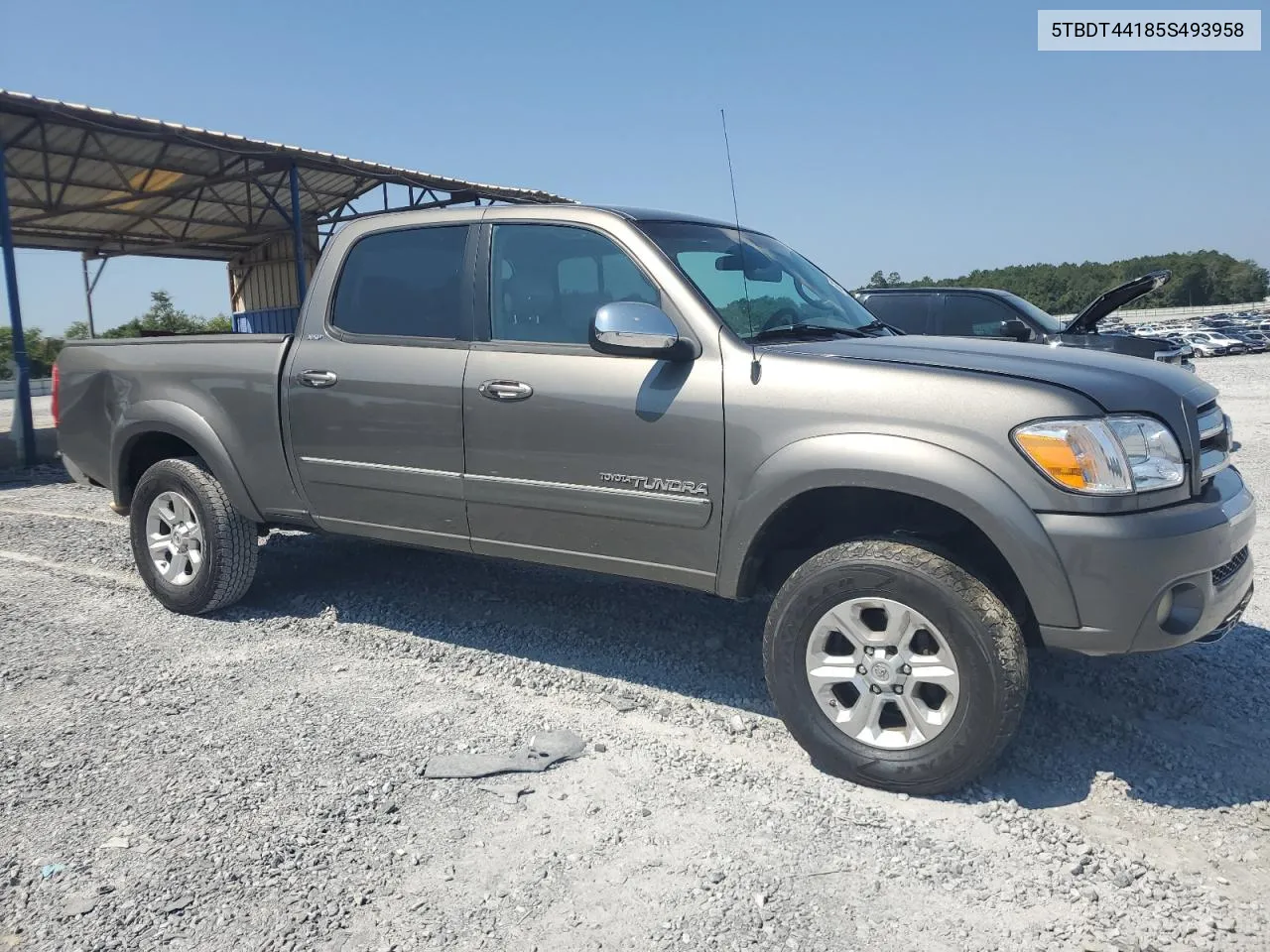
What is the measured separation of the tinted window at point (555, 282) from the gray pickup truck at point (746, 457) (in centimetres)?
1

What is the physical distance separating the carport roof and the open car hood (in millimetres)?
6393

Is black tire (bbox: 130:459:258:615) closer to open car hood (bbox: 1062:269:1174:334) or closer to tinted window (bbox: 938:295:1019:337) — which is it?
open car hood (bbox: 1062:269:1174:334)

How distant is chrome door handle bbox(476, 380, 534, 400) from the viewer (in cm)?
365

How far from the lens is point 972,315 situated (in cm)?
1038

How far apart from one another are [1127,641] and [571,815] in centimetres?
176

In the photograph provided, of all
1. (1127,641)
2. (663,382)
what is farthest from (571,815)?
(1127,641)

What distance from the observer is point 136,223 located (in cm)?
1891

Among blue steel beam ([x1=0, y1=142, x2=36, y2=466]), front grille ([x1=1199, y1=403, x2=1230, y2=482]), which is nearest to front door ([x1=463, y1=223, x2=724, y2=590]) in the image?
A: front grille ([x1=1199, y1=403, x2=1230, y2=482])

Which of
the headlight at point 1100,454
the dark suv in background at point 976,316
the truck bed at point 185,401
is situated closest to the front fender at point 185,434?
the truck bed at point 185,401

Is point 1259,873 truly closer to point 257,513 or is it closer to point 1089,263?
point 257,513

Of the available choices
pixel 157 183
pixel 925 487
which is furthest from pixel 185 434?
pixel 157 183

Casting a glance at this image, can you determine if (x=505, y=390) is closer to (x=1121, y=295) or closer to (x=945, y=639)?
(x=945, y=639)

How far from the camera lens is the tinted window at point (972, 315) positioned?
407 inches

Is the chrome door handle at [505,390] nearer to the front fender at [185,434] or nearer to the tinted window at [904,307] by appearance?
the front fender at [185,434]
